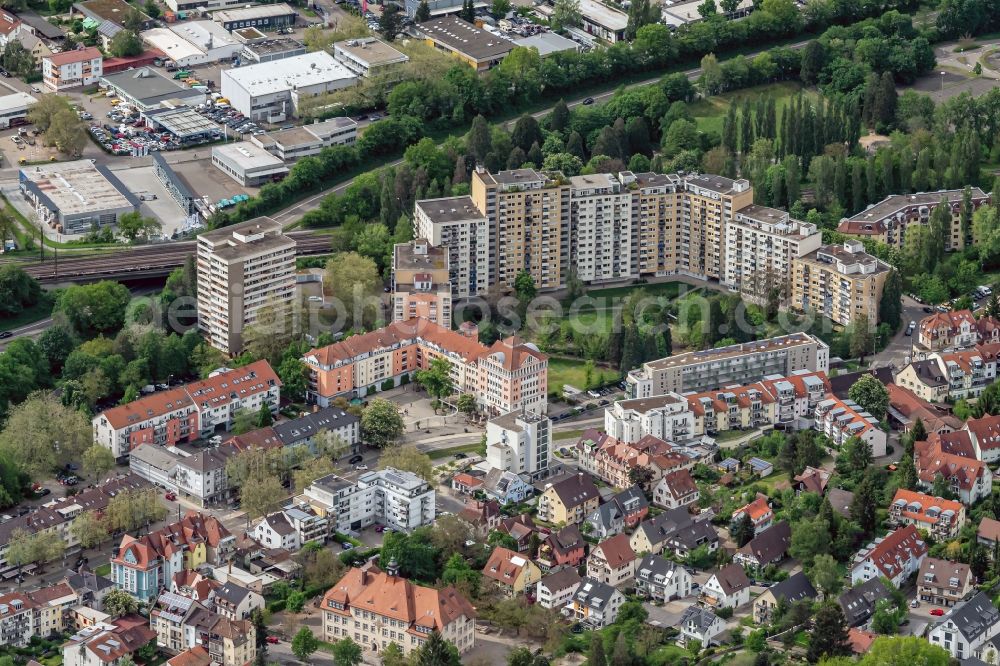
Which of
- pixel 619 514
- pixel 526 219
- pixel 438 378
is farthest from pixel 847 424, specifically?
pixel 526 219

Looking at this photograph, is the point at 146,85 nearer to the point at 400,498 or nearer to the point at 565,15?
the point at 565,15

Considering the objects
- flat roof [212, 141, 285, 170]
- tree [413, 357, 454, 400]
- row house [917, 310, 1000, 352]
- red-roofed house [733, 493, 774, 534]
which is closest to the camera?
red-roofed house [733, 493, 774, 534]

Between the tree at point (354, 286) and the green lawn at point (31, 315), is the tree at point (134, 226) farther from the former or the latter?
the tree at point (354, 286)

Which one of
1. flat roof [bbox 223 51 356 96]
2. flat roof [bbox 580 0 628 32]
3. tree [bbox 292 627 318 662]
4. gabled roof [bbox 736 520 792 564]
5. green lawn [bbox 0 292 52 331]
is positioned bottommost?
green lawn [bbox 0 292 52 331]

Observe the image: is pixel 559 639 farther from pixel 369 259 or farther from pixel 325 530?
pixel 369 259

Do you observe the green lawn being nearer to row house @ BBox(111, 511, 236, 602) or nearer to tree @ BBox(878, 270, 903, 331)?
row house @ BBox(111, 511, 236, 602)

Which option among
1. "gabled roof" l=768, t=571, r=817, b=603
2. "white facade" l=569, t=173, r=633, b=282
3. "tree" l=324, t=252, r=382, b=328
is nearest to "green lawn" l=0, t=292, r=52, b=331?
"tree" l=324, t=252, r=382, b=328

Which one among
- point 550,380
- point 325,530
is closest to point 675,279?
point 550,380
